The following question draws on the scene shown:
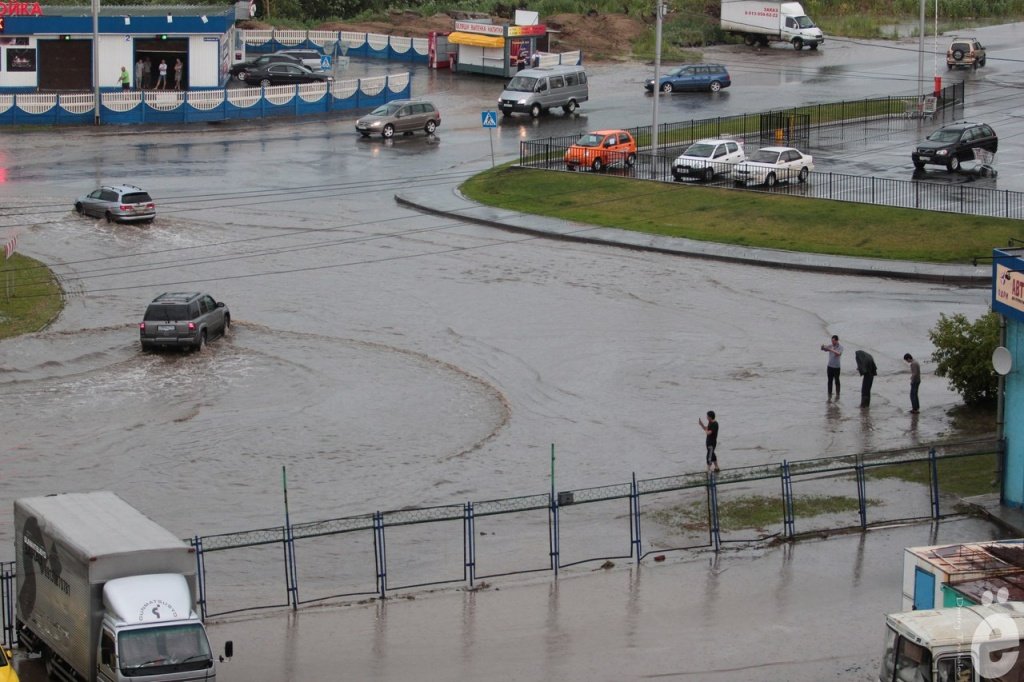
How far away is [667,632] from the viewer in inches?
813

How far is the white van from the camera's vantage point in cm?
6669

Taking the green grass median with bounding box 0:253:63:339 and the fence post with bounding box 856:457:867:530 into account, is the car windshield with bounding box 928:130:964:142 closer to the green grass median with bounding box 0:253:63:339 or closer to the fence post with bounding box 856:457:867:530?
the green grass median with bounding box 0:253:63:339

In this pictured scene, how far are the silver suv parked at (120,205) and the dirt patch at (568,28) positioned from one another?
4011 cm

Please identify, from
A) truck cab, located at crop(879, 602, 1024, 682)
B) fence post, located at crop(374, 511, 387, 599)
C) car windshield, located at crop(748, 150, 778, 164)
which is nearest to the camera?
truck cab, located at crop(879, 602, 1024, 682)

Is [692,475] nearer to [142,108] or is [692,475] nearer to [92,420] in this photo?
[92,420]

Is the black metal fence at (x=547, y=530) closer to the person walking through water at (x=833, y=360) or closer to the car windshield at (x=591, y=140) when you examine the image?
the person walking through water at (x=833, y=360)

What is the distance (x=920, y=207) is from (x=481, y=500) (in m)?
27.4

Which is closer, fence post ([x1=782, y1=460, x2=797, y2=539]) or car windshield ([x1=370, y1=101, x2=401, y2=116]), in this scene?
fence post ([x1=782, y1=460, x2=797, y2=539])

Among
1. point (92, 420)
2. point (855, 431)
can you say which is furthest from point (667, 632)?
point (92, 420)

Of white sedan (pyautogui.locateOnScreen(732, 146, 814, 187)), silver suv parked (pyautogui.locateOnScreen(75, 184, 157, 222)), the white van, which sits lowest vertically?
silver suv parked (pyautogui.locateOnScreen(75, 184, 157, 222))

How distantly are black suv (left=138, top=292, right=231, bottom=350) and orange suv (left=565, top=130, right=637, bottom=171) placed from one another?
2327cm

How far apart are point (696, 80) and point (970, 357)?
43.9 meters

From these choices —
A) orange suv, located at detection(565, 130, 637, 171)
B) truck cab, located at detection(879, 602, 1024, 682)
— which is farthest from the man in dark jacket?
orange suv, located at detection(565, 130, 637, 171)

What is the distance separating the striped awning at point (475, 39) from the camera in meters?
76.1
